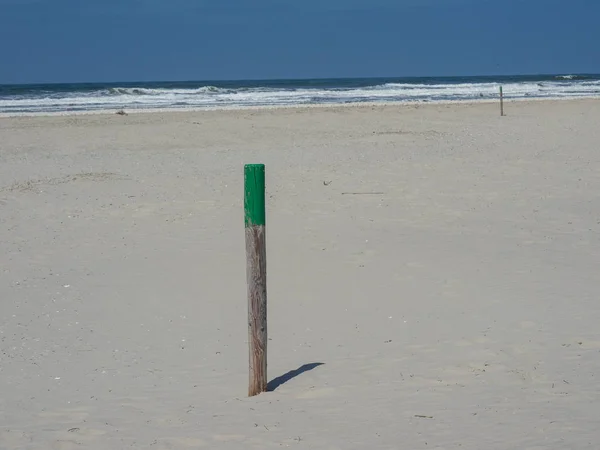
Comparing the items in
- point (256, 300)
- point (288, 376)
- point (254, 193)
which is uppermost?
point (254, 193)

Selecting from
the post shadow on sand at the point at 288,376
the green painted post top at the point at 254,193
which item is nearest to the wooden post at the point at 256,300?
the green painted post top at the point at 254,193

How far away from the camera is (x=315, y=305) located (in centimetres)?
675

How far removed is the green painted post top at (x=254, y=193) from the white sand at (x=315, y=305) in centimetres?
113

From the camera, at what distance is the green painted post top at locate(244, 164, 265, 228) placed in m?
4.59

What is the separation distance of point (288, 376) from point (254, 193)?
136cm

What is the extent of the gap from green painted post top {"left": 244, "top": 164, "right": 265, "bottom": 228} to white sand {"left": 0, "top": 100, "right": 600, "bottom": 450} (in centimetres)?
113

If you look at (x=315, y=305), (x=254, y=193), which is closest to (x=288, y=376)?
(x=254, y=193)

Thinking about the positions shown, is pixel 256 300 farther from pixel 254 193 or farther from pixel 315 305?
pixel 315 305

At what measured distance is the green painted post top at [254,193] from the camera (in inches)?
181

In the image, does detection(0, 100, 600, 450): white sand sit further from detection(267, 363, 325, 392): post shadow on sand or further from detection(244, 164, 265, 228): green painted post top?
detection(244, 164, 265, 228): green painted post top

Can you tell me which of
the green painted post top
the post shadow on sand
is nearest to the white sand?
the post shadow on sand

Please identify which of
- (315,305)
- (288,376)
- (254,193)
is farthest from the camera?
(315,305)

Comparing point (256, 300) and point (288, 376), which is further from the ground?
point (256, 300)

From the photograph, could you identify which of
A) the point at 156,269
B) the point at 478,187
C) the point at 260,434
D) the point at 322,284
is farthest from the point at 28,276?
the point at 478,187
